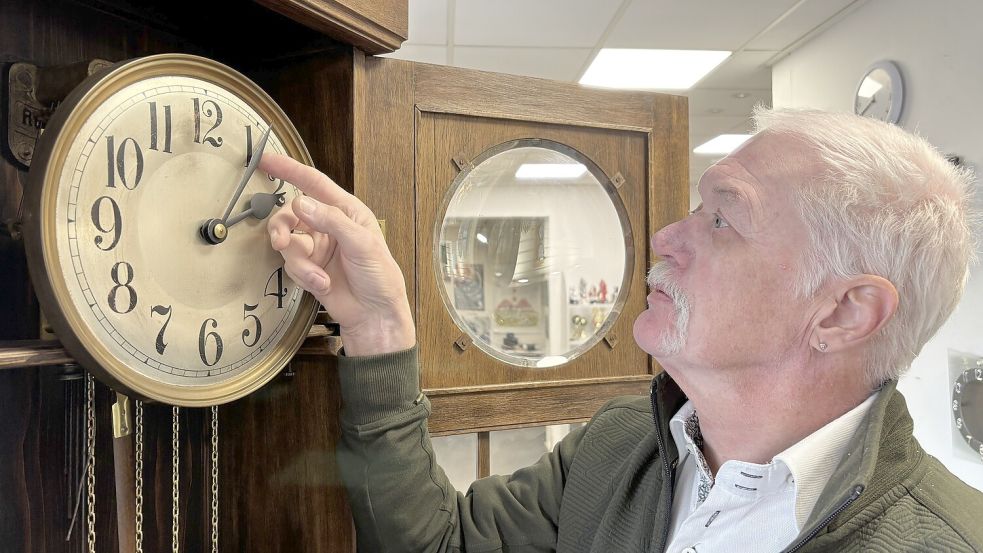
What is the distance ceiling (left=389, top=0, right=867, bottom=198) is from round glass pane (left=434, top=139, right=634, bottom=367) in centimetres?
229

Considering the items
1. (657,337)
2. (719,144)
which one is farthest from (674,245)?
(719,144)

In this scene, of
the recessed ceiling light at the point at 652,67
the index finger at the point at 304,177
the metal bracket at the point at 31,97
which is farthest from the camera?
the recessed ceiling light at the point at 652,67

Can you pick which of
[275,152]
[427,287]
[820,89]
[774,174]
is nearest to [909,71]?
[820,89]

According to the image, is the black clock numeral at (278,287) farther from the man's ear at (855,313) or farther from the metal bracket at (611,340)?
the man's ear at (855,313)

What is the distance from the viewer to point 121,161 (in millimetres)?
672

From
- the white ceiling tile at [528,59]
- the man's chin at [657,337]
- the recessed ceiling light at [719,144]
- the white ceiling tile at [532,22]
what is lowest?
the man's chin at [657,337]

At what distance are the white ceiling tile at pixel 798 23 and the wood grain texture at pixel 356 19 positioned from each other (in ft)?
10.1

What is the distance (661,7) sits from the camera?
3273 mm

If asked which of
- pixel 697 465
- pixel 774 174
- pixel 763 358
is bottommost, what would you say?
pixel 697 465

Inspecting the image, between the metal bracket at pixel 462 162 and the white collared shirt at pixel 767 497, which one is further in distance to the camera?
the metal bracket at pixel 462 162

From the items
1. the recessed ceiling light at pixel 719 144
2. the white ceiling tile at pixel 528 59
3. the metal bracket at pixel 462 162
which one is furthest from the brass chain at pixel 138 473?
the recessed ceiling light at pixel 719 144

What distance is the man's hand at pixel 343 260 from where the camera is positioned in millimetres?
818

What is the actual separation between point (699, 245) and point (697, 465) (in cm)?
33

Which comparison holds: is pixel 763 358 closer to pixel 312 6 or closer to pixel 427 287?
pixel 427 287
